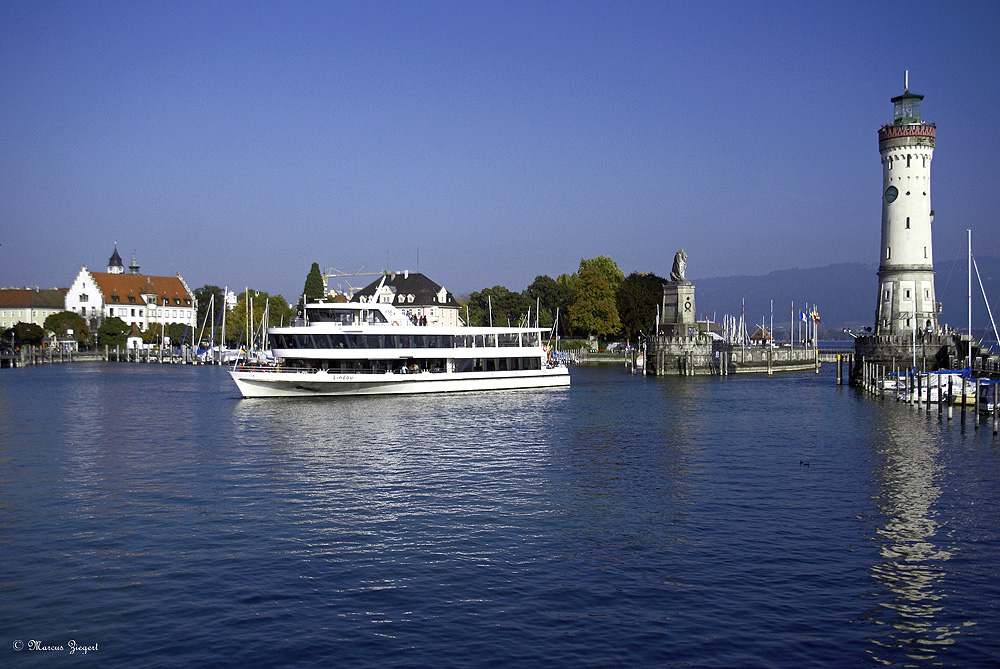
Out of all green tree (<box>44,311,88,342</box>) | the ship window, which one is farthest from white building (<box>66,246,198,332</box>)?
the ship window

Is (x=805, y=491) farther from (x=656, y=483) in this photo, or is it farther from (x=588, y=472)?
(x=588, y=472)

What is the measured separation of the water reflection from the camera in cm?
1510

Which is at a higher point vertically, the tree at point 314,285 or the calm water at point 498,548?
the tree at point 314,285

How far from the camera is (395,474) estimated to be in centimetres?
2994

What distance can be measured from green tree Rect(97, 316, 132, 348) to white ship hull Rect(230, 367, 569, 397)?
97.9 metres

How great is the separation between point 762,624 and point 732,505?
30.9 ft

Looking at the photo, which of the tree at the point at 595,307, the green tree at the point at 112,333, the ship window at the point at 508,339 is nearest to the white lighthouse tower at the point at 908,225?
the ship window at the point at 508,339

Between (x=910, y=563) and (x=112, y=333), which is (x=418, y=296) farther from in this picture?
(x=910, y=563)

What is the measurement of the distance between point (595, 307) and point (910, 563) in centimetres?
10997

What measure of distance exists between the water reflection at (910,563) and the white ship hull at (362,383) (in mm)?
32332

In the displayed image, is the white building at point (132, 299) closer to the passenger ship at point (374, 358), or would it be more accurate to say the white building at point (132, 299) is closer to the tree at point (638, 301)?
the tree at point (638, 301)

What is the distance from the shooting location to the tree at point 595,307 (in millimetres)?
128125

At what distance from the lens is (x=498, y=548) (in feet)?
67.0

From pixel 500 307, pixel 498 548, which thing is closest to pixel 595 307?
pixel 500 307
